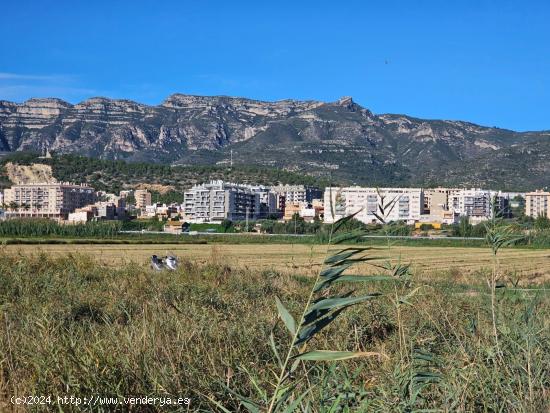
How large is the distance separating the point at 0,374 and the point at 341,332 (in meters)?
3.50

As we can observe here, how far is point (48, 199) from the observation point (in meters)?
129

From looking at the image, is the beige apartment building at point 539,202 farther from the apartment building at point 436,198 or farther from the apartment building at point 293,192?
the apartment building at point 293,192

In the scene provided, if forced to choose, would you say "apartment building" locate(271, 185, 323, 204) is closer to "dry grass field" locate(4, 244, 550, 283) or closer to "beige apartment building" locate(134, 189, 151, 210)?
"beige apartment building" locate(134, 189, 151, 210)

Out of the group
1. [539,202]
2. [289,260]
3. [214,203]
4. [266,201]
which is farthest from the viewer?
[266,201]

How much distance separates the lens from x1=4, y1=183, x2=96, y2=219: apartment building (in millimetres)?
126625

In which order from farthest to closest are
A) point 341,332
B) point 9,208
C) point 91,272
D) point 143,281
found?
1. point 9,208
2. point 91,272
3. point 143,281
4. point 341,332

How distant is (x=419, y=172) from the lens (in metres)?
196

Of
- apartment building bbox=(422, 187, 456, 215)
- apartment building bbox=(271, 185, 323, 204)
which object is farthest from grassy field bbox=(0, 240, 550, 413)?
apartment building bbox=(271, 185, 323, 204)

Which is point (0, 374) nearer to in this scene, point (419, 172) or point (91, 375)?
point (91, 375)

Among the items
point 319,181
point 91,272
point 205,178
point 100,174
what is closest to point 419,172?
point 319,181

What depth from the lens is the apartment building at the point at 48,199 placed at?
415 feet

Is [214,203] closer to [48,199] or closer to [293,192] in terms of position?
[48,199]

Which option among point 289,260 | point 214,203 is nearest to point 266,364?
point 289,260

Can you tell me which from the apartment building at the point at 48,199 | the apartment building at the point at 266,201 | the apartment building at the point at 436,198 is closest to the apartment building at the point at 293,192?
the apartment building at the point at 266,201
